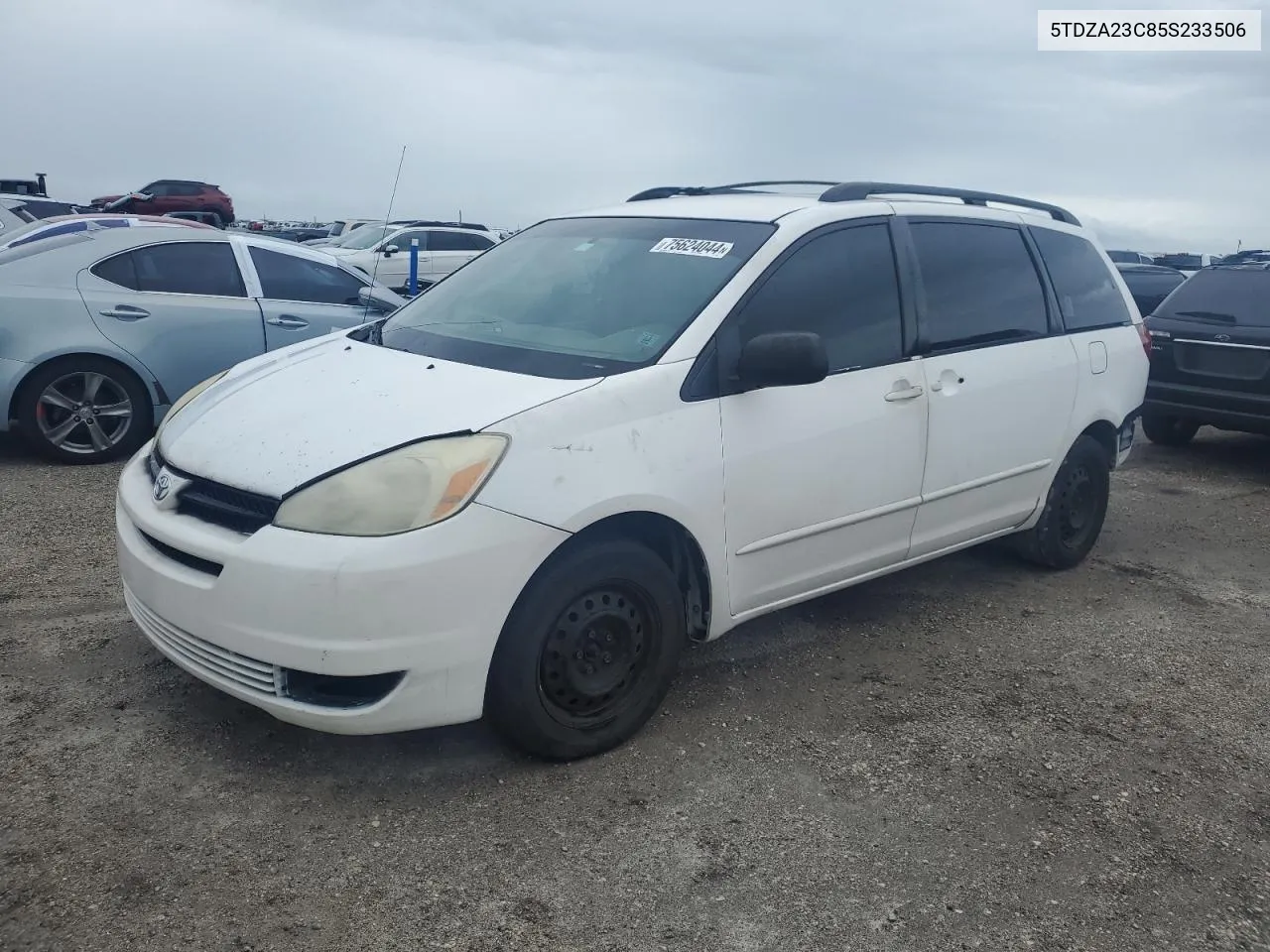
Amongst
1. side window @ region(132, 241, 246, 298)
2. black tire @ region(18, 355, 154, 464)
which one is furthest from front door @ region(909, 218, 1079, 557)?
black tire @ region(18, 355, 154, 464)

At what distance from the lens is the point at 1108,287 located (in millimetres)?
5406

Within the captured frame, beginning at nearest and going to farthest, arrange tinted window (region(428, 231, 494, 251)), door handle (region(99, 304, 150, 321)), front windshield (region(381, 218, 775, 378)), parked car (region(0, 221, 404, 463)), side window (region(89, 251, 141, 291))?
front windshield (region(381, 218, 775, 378)), parked car (region(0, 221, 404, 463)), door handle (region(99, 304, 150, 321)), side window (region(89, 251, 141, 291)), tinted window (region(428, 231, 494, 251))

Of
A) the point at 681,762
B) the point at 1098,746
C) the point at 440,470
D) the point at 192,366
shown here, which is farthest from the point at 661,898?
the point at 192,366

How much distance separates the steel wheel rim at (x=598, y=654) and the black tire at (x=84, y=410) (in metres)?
4.56

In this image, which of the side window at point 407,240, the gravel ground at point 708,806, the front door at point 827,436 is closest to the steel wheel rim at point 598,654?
the gravel ground at point 708,806

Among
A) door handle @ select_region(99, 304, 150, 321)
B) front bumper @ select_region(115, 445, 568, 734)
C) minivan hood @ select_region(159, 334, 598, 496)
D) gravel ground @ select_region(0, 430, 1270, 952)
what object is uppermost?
minivan hood @ select_region(159, 334, 598, 496)

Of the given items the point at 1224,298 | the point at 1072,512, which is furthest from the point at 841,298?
the point at 1224,298

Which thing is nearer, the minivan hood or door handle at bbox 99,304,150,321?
the minivan hood

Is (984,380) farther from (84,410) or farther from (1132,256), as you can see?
(1132,256)

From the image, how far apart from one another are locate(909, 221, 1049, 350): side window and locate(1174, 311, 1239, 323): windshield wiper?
3704mm

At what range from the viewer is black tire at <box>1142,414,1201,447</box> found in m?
8.55

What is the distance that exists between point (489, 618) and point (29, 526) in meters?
3.50

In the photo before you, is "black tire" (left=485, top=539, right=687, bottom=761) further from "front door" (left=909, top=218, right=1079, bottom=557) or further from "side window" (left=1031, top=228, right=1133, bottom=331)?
"side window" (left=1031, top=228, right=1133, bottom=331)

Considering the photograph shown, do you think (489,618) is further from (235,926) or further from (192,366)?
(192,366)
